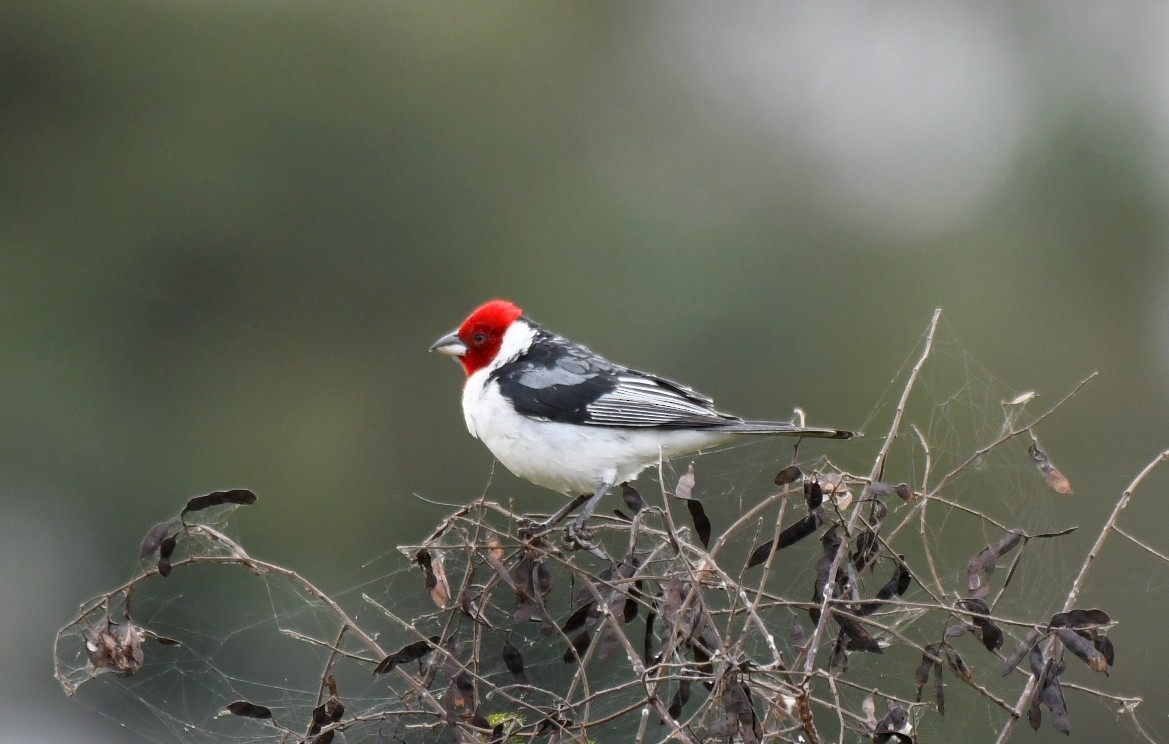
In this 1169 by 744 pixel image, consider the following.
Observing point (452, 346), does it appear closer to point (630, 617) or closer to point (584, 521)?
point (584, 521)

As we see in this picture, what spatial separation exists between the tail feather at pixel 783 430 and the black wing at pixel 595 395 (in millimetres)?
63

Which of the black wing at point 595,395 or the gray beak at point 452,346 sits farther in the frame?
the gray beak at point 452,346

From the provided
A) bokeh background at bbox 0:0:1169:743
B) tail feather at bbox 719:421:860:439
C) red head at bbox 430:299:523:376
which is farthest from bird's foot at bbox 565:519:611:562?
bokeh background at bbox 0:0:1169:743

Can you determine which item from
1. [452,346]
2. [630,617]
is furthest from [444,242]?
Answer: [630,617]

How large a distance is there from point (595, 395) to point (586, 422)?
13 centimetres

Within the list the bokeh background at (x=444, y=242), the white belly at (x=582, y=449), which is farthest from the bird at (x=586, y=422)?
the bokeh background at (x=444, y=242)

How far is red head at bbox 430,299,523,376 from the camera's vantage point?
4.87 m

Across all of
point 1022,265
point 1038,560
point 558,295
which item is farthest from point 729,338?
point 1038,560

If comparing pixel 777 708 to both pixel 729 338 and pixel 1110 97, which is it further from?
pixel 1110 97

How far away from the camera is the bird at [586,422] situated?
4211 millimetres

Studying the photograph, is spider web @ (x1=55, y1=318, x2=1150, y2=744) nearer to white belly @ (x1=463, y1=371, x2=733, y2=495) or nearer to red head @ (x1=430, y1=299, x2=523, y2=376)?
white belly @ (x1=463, y1=371, x2=733, y2=495)

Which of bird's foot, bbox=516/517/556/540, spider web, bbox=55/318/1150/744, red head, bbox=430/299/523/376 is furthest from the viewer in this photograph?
red head, bbox=430/299/523/376

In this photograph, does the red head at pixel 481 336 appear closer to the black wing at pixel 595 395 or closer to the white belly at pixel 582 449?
the black wing at pixel 595 395

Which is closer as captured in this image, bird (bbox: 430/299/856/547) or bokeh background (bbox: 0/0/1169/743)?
bird (bbox: 430/299/856/547)
